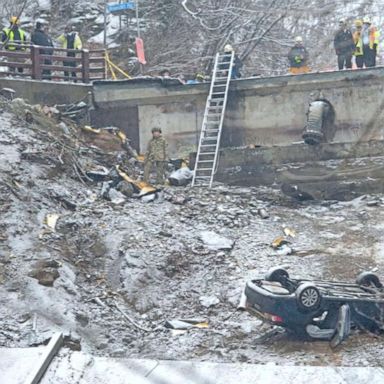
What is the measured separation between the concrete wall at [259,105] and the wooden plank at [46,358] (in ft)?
35.4

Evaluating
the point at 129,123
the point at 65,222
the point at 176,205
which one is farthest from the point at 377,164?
the point at 65,222

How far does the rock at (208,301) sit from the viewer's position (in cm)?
1086

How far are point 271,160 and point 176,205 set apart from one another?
3529mm

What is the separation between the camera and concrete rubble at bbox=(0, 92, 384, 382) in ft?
30.5

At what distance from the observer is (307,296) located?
28.1 ft

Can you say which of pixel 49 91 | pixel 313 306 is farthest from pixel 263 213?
pixel 49 91

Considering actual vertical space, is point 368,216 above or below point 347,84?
below

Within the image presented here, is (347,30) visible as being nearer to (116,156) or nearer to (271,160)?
(271,160)

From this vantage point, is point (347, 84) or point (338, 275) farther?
point (347, 84)

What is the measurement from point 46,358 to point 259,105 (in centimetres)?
1175

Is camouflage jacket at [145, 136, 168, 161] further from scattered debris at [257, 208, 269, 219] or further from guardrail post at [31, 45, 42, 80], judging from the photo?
guardrail post at [31, 45, 42, 80]

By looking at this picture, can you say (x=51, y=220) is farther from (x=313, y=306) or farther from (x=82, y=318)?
(x=313, y=306)

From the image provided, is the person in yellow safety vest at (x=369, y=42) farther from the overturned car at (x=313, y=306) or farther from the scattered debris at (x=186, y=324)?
the scattered debris at (x=186, y=324)

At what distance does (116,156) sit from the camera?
17500 mm
